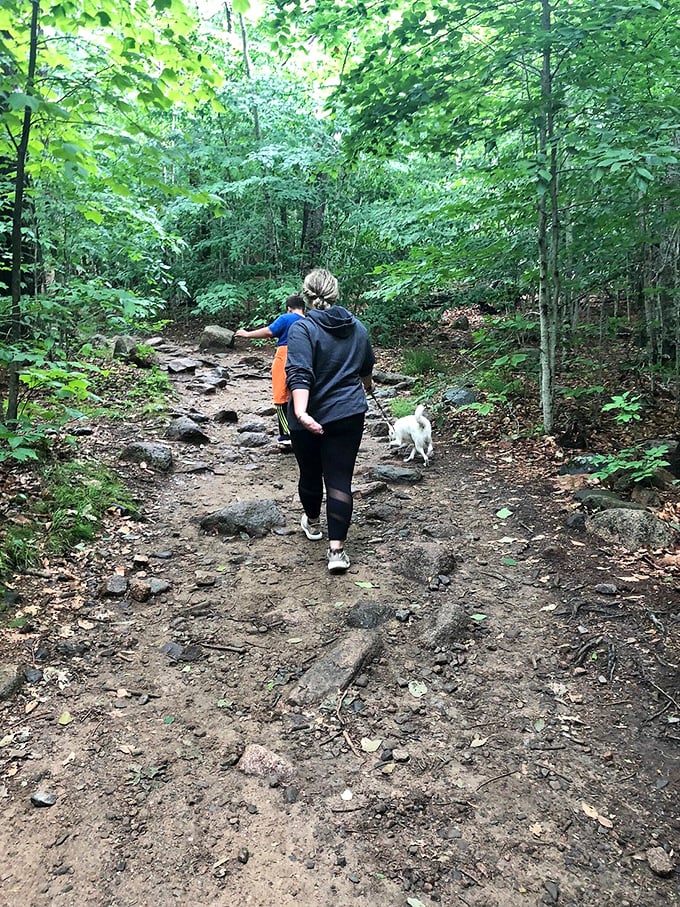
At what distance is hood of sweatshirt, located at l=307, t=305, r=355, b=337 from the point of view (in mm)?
4172

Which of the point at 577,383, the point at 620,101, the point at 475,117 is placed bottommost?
the point at 577,383

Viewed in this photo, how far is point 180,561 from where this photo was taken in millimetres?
4598

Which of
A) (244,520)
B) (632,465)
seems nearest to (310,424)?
(244,520)

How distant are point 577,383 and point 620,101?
3996 millimetres

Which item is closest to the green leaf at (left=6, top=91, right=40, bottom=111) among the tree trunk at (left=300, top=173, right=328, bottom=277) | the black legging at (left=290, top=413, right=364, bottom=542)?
the black legging at (left=290, top=413, right=364, bottom=542)

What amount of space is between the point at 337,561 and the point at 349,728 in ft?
5.06

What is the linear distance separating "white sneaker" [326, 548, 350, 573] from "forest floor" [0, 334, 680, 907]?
0.13 meters

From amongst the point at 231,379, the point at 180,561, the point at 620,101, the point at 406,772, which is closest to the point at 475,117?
the point at 620,101

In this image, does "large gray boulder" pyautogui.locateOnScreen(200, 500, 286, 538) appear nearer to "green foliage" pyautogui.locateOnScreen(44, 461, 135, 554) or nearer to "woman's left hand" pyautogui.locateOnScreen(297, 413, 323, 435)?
"green foliage" pyautogui.locateOnScreen(44, 461, 135, 554)

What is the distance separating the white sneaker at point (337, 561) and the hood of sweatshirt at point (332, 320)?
163cm

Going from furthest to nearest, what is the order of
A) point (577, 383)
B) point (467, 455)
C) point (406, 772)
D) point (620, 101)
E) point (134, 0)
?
point (577, 383)
point (467, 455)
point (620, 101)
point (134, 0)
point (406, 772)

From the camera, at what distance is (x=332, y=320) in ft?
13.7

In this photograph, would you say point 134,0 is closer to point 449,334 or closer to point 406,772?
point 406,772

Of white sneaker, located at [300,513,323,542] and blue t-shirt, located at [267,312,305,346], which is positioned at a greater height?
blue t-shirt, located at [267,312,305,346]
